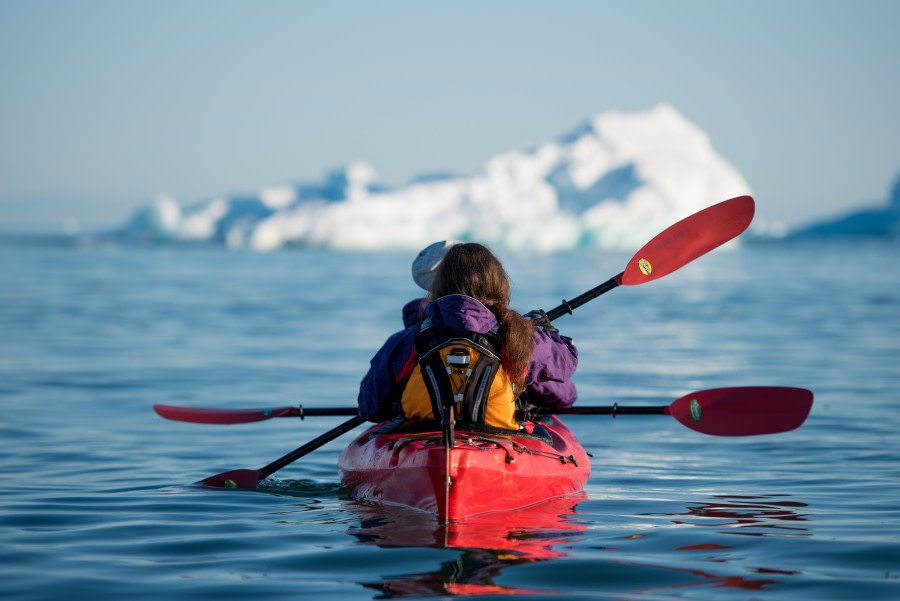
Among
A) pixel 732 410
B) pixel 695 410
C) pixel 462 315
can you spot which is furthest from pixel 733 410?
pixel 462 315

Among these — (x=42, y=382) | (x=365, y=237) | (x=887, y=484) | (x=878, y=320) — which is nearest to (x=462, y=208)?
(x=365, y=237)

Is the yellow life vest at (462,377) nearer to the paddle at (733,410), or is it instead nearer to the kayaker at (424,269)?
the kayaker at (424,269)

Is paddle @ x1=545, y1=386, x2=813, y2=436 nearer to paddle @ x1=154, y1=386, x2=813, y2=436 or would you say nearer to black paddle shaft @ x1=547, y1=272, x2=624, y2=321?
paddle @ x1=154, y1=386, x2=813, y2=436

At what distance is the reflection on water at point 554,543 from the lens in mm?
3025

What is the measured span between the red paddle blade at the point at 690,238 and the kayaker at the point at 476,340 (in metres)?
1.40

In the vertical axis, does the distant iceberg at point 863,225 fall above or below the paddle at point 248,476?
above

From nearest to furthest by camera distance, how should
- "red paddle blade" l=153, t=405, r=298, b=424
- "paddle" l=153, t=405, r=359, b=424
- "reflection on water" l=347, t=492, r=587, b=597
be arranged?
"reflection on water" l=347, t=492, r=587, b=597
"paddle" l=153, t=405, r=359, b=424
"red paddle blade" l=153, t=405, r=298, b=424

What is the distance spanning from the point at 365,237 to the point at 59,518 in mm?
43737

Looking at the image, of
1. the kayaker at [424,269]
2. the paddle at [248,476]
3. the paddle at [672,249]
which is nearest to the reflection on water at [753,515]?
the paddle at [672,249]

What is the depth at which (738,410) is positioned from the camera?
4.68 meters

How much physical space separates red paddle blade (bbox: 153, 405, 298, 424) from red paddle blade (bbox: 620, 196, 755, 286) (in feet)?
6.10

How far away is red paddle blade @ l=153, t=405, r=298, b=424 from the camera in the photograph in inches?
205

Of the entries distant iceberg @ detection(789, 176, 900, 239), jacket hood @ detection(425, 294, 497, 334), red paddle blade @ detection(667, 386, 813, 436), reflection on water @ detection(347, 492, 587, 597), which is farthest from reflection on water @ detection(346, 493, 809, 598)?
distant iceberg @ detection(789, 176, 900, 239)

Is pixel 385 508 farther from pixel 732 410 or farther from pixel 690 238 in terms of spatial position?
pixel 690 238
